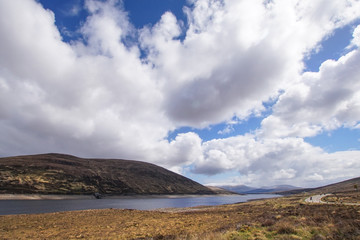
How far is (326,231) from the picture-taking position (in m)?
15.6

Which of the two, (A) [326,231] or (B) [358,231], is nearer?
(B) [358,231]

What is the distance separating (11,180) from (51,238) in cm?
20978

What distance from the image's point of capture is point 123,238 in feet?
68.5

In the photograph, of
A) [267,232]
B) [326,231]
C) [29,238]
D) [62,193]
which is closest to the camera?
[326,231]

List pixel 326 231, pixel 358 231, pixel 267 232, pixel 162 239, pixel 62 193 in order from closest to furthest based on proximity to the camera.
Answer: pixel 358 231 < pixel 326 231 < pixel 267 232 < pixel 162 239 < pixel 62 193

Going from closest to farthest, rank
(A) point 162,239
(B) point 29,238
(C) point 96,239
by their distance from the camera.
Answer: (A) point 162,239
(C) point 96,239
(B) point 29,238

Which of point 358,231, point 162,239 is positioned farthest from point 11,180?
point 358,231

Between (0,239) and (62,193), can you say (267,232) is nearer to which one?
(0,239)

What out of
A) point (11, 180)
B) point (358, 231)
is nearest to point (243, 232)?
point (358, 231)

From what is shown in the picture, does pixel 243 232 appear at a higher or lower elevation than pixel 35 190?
lower

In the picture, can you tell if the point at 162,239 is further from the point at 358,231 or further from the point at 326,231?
the point at 358,231

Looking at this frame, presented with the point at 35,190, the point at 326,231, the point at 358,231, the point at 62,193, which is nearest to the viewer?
the point at 358,231

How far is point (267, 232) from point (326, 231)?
407 cm

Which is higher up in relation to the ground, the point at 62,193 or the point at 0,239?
the point at 62,193
